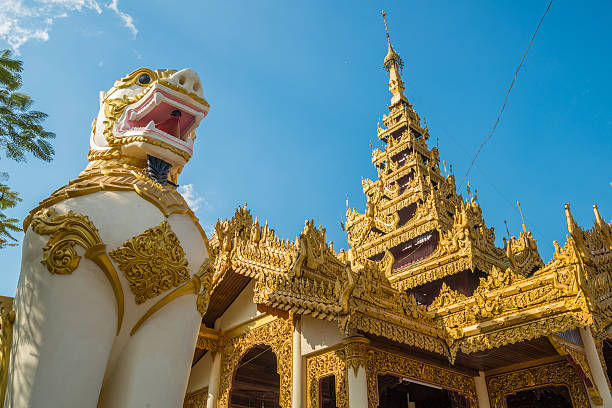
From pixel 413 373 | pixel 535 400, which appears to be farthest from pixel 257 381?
pixel 535 400

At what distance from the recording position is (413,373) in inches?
278

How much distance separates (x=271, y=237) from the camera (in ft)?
27.3

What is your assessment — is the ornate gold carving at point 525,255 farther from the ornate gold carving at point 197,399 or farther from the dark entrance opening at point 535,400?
the ornate gold carving at point 197,399

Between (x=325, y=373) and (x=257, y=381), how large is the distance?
13.2 feet

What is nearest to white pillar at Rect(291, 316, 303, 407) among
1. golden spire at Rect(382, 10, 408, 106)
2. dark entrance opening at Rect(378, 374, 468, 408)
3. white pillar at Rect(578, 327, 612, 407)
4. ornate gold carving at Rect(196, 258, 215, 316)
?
dark entrance opening at Rect(378, 374, 468, 408)

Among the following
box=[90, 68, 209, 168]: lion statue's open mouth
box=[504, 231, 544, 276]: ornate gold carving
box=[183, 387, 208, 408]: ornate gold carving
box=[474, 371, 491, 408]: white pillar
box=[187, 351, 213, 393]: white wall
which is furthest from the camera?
box=[504, 231, 544, 276]: ornate gold carving

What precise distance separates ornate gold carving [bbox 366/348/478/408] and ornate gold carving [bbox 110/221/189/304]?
15.0 feet

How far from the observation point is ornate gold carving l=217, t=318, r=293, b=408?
694cm

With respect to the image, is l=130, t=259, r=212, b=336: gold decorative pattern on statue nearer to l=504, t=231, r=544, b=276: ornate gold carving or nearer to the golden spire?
l=504, t=231, r=544, b=276: ornate gold carving

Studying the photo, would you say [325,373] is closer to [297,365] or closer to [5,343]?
[297,365]

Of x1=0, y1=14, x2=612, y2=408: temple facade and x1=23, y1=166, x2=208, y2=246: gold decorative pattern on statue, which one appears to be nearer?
x1=0, y1=14, x2=612, y2=408: temple facade

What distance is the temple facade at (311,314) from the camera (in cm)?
230

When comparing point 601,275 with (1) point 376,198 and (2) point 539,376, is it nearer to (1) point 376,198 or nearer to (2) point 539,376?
(2) point 539,376

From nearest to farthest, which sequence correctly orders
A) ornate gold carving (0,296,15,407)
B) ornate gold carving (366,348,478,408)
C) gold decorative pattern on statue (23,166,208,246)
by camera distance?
ornate gold carving (0,296,15,407) < gold decorative pattern on statue (23,166,208,246) < ornate gold carving (366,348,478,408)
